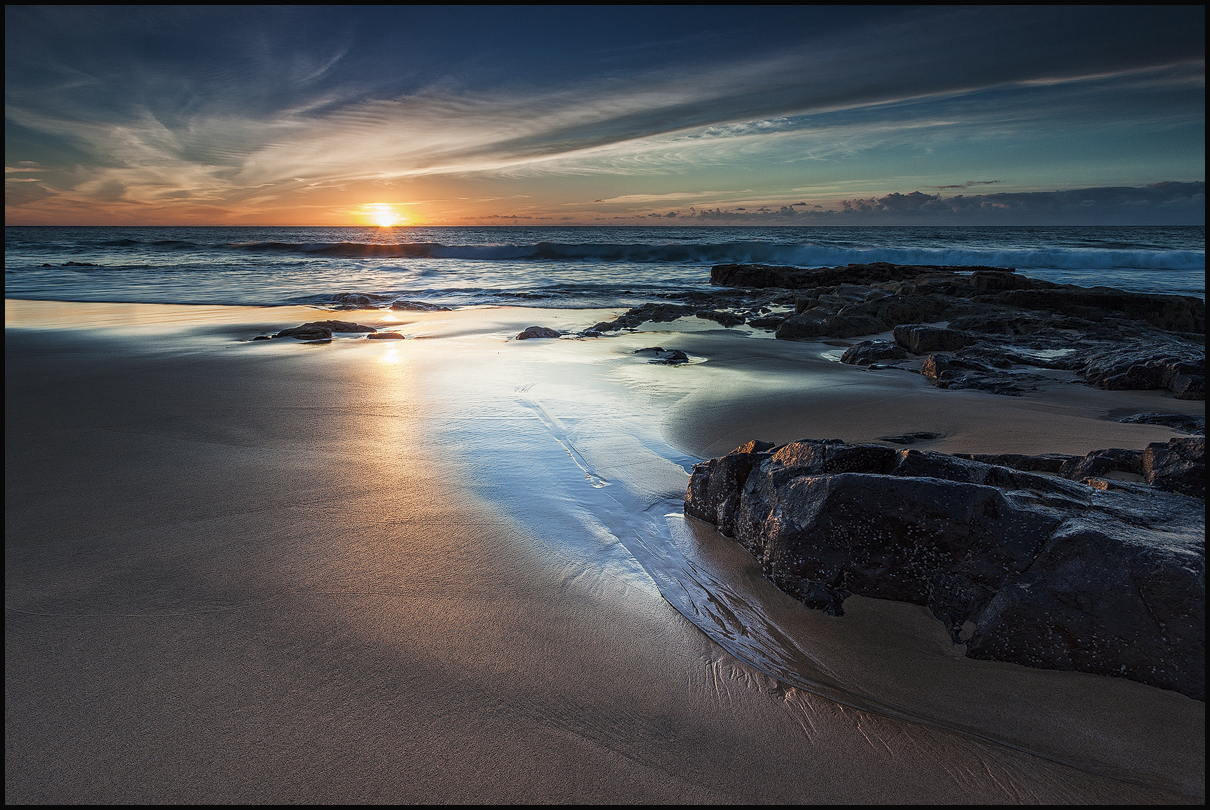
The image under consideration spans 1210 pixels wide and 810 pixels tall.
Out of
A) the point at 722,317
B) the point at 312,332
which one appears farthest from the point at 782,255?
the point at 312,332

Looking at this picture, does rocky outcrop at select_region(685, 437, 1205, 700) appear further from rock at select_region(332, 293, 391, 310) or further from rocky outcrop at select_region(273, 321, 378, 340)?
rock at select_region(332, 293, 391, 310)

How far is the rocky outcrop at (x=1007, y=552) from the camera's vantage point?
154 cm

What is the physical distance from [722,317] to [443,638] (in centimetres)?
911

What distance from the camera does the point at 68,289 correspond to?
47.8 ft

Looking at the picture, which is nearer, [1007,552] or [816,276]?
[1007,552]

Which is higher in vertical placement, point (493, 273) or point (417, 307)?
point (493, 273)

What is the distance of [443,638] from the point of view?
181 centimetres

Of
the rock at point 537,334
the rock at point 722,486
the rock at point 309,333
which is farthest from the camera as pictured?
the rock at point 537,334

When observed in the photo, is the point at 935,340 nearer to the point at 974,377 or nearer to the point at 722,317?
the point at 974,377

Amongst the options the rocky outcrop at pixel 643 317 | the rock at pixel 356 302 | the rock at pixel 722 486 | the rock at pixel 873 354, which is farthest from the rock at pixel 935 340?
the rock at pixel 356 302

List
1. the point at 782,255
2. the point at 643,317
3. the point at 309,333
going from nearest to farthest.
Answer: the point at 309,333
the point at 643,317
the point at 782,255

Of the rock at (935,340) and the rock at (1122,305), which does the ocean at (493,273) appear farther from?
the rock at (935,340)

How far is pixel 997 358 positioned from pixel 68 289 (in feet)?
62.6

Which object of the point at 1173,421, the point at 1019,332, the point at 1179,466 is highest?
the point at 1179,466
